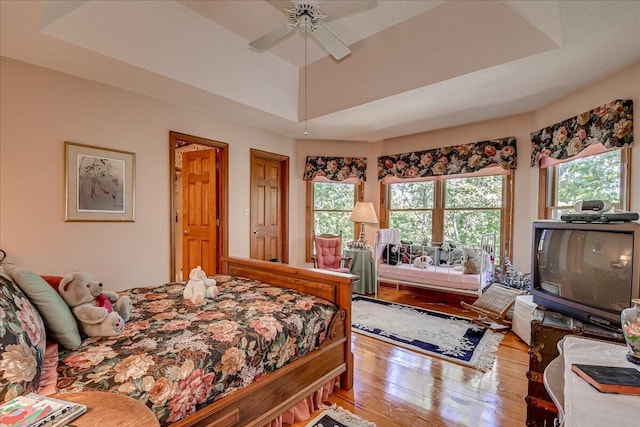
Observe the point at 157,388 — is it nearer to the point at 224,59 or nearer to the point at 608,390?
the point at 608,390

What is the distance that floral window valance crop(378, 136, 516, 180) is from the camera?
3.98 meters

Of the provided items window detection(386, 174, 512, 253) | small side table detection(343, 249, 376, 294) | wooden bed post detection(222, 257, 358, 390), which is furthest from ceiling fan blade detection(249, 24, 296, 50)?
window detection(386, 174, 512, 253)

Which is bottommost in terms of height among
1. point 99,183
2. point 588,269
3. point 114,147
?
point 588,269

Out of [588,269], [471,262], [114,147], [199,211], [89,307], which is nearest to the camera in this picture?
[89,307]

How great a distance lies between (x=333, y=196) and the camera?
539 cm

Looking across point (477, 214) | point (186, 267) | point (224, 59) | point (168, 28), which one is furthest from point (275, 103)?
point (477, 214)

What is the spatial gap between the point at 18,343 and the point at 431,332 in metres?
3.08

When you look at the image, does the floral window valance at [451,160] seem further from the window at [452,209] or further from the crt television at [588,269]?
the crt television at [588,269]

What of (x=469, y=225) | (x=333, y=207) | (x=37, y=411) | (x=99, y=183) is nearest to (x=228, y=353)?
(x=37, y=411)

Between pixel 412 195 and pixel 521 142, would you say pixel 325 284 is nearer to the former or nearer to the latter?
pixel 412 195

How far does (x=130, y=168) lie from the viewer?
3176mm

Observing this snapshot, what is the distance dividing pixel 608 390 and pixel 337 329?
132cm

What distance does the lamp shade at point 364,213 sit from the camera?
4.83 m

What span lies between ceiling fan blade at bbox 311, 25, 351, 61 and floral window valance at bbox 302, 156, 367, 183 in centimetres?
256
